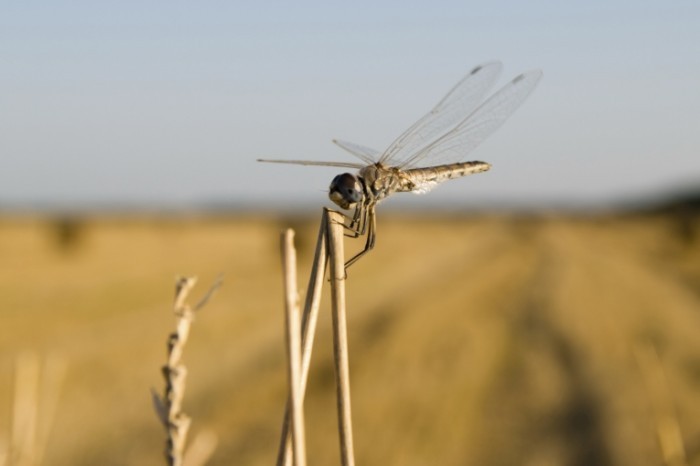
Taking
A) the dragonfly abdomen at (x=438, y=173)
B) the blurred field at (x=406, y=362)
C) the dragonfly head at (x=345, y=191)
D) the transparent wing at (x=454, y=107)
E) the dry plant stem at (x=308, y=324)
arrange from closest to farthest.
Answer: the dry plant stem at (x=308, y=324), the dragonfly head at (x=345, y=191), the dragonfly abdomen at (x=438, y=173), the transparent wing at (x=454, y=107), the blurred field at (x=406, y=362)

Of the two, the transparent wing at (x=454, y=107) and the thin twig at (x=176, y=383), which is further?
the transparent wing at (x=454, y=107)

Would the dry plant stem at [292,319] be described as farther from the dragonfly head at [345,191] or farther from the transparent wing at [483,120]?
the transparent wing at [483,120]

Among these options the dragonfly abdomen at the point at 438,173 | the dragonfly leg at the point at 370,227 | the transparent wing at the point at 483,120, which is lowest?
the dragonfly leg at the point at 370,227

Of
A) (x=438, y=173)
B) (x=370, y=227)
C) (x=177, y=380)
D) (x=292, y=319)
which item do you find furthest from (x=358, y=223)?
(x=177, y=380)

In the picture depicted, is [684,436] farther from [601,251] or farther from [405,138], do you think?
[601,251]

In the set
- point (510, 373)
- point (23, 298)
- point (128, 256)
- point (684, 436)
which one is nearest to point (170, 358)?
point (684, 436)

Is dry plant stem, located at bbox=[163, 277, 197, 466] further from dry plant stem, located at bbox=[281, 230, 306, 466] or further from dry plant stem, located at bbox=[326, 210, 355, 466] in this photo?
dry plant stem, located at bbox=[326, 210, 355, 466]

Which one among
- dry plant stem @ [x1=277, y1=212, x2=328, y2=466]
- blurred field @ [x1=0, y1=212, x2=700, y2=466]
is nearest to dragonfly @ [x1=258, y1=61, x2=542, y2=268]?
dry plant stem @ [x1=277, y1=212, x2=328, y2=466]

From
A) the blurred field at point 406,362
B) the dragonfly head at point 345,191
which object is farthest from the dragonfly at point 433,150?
the blurred field at point 406,362
